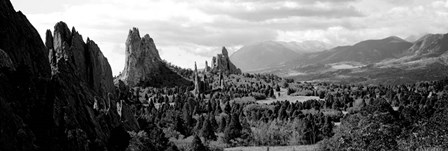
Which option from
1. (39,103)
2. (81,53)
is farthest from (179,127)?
(39,103)

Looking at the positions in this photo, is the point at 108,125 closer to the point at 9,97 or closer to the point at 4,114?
the point at 9,97

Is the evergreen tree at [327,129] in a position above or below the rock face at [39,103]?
below

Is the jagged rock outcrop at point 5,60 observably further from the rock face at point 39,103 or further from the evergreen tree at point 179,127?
the evergreen tree at point 179,127

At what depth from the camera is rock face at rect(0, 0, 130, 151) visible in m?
63.1

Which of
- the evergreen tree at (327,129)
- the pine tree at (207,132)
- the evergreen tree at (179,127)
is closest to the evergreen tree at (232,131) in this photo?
the pine tree at (207,132)

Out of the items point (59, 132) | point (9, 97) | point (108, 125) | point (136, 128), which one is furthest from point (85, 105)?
point (136, 128)

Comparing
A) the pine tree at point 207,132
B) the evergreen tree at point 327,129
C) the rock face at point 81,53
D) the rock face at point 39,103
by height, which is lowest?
the evergreen tree at point 327,129

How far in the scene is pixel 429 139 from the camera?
8538 cm

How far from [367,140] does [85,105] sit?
52297 millimetres

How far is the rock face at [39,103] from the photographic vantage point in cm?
6309

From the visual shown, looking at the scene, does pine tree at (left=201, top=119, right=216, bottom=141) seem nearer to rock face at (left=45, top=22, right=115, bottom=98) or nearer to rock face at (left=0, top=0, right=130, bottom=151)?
rock face at (left=45, top=22, right=115, bottom=98)

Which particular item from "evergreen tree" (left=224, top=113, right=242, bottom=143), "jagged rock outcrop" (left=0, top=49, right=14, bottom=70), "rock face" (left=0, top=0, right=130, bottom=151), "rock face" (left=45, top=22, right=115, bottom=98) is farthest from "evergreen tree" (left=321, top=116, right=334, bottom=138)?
"jagged rock outcrop" (left=0, top=49, right=14, bottom=70)

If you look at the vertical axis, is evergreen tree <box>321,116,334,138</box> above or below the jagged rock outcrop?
below

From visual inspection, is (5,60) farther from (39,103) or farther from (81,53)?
(81,53)
